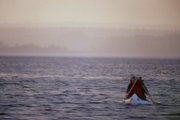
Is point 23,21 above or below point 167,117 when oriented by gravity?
above

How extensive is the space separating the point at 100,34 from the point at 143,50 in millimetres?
838

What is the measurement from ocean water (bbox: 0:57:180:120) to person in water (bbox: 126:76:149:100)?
0.41ft

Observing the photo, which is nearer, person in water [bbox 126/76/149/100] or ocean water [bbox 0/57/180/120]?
ocean water [bbox 0/57/180/120]

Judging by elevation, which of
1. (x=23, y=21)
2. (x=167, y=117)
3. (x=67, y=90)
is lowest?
(x=167, y=117)

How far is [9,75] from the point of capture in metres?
6.93

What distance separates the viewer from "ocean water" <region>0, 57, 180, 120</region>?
6594 mm

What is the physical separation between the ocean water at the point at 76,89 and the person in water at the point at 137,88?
0.41ft

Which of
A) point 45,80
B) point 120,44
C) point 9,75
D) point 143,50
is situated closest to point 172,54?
point 143,50

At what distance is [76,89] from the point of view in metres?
6.75

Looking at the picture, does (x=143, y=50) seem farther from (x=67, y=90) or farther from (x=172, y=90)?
(x=67, y=90)

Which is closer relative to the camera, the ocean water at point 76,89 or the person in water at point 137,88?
the ocean water at point 76,89

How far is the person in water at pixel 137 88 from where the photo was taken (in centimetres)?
688

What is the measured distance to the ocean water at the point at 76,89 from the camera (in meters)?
6.59

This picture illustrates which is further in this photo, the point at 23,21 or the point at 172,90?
the point at 172,90
